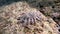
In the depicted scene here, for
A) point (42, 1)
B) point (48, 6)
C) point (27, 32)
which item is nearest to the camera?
point (27, 32)

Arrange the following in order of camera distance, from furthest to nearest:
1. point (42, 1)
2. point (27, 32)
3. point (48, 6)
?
1. point (42, 1)
2. point (48, 6)
3. point (27, 32)

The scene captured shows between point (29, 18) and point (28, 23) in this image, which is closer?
point (28, 23)

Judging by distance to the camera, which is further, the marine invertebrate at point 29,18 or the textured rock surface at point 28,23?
the marine invertebrate at point 29,18

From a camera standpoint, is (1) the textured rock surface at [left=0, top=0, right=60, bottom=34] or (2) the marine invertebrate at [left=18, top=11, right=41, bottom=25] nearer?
(1) the textured rock surface at [left=0, top=0, right=60, bottom=34]

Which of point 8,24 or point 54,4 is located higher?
point 54,4

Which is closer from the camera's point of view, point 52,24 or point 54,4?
point 52,24

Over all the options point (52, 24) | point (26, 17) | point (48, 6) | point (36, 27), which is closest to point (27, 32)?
point (36, 27)

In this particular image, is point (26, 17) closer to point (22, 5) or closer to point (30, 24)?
point (30, 24)

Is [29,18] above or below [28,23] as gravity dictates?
above

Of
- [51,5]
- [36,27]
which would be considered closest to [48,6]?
[51,5]
